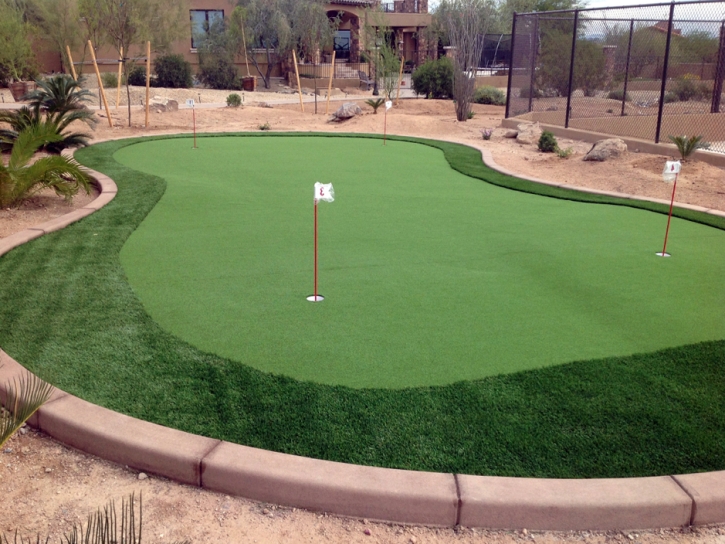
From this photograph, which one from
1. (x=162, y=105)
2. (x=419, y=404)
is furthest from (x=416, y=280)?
(x=162, y=105)

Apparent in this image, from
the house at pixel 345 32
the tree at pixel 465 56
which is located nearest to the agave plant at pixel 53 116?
the tree at pixel 465 56

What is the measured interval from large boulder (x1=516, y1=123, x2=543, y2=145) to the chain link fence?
0.87 m

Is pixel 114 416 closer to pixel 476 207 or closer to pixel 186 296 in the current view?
pixel 186 296

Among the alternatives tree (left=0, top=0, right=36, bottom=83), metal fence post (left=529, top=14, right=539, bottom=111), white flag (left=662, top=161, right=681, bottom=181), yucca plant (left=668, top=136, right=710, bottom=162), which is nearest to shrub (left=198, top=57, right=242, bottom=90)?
tree (left=0, top=0, right=36, bottom=83)

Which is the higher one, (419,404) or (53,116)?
(53,116)

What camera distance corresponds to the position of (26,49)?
2331cm

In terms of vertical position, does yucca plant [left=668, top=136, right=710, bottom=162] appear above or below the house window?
below

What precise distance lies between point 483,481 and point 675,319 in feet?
7.24

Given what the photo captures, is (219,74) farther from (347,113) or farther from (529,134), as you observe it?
(529,134)

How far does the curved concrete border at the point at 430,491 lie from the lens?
2424mm

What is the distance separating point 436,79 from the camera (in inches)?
933

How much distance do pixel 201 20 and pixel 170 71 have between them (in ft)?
19.2

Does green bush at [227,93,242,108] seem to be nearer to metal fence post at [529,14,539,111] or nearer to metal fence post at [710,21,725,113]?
metal fence post at [529,14,539,111]

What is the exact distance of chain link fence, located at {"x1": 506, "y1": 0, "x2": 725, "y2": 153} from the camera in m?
12.3
